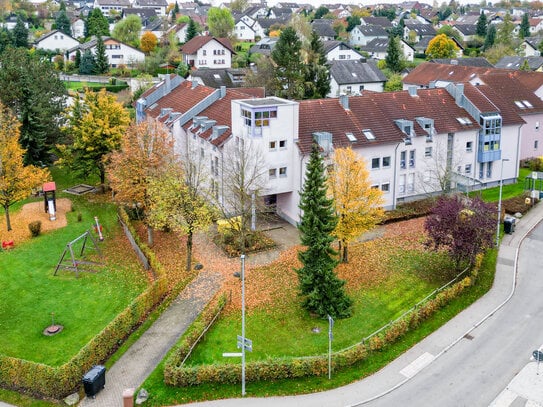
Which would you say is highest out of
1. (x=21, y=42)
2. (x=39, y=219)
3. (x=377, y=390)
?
(x=21, y=42)

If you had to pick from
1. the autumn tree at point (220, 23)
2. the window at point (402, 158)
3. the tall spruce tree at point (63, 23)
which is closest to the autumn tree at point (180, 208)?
the window at point (402, 158)

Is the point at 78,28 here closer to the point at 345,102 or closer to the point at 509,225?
the point at 345,102

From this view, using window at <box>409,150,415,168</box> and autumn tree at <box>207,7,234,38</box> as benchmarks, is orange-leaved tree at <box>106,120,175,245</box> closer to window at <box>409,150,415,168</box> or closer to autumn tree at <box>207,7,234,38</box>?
window at <box>409,150,415,168</box>

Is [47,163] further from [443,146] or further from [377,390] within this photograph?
[377,390]

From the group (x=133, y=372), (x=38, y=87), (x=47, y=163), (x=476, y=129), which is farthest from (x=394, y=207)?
(x=38, y=87)

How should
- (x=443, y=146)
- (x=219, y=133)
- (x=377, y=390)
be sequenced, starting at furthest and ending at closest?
1. (x=443, y=146)
2. (x=219, y=133)
3. (x=377, y=390)

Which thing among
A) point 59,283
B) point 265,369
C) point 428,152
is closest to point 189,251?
point 59,283
